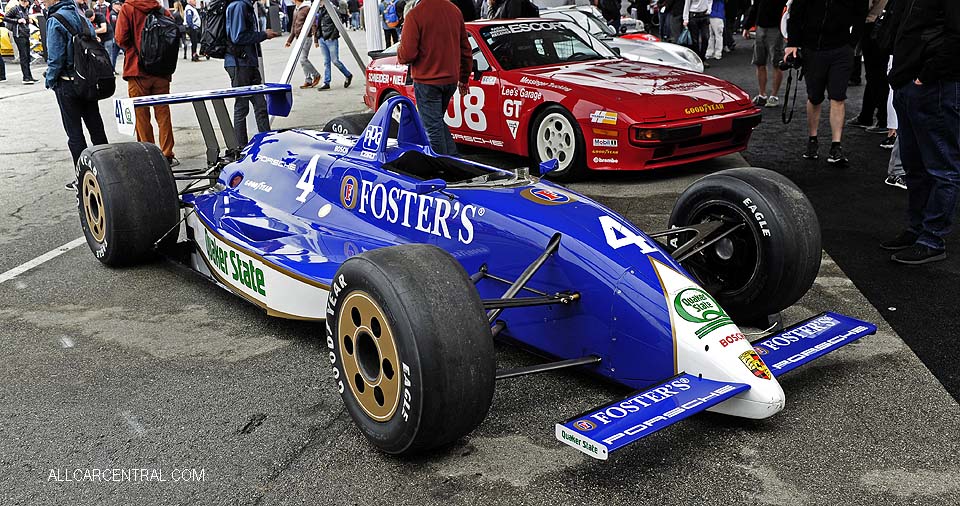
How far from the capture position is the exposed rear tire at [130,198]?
17.9 ft

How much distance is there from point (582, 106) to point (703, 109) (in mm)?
1081

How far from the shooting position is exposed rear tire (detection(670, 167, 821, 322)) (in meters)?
4.04

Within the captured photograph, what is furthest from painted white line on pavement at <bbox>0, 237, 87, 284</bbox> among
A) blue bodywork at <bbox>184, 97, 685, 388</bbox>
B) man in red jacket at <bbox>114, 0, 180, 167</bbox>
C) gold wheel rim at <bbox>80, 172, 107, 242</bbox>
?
man in red jacket at <bbox>114, 0, 180, 167</bbox>

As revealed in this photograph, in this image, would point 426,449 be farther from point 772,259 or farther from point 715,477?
point 772,259

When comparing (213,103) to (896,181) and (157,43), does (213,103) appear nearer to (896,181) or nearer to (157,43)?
(157,43)

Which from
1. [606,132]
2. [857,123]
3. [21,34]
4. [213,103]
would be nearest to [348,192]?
[213,103]

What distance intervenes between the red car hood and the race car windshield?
238mm

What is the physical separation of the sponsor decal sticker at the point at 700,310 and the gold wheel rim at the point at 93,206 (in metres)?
3.92

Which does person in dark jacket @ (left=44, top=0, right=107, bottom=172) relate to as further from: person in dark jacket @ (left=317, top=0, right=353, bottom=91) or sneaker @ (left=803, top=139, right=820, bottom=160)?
person in dark jacket @ (left=317, top=0, right=353, bottom=91)

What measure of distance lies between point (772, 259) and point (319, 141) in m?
2.80

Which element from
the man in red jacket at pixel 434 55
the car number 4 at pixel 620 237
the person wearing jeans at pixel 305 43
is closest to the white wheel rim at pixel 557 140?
the man in red jacket at pixel 434 55

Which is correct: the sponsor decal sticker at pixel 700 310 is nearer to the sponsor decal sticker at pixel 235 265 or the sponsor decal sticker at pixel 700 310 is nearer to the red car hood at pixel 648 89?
the sponsor decal sticker at pixel 235 265

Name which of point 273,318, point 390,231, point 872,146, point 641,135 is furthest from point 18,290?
point 872,146

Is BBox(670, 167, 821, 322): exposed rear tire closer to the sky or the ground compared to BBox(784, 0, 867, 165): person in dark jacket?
closer to the ground
